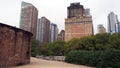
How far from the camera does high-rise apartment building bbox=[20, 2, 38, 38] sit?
92000 mm

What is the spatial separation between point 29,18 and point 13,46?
7058 cm

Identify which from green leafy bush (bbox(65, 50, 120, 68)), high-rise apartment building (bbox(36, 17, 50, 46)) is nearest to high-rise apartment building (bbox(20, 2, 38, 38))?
high-rise apartment building (bbox(36, 17, 50, 46))

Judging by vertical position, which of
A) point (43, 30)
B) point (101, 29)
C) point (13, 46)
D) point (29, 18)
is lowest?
point (13, 46)

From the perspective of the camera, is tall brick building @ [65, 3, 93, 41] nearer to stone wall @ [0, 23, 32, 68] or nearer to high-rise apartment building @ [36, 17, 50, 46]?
high-rise apartment building @ [36, 17, 50, 46]

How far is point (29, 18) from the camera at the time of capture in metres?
94.6

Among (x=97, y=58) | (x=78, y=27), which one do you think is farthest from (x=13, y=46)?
(x=78, y=27)

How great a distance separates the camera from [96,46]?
4256 centimetres

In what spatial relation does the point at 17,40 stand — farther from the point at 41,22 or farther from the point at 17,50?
the point at 41,22

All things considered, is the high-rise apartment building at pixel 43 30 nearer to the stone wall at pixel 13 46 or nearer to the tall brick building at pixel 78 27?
the tall brick building at pixel 78 27

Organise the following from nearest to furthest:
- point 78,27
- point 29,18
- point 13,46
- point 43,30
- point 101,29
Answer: point 13,46, point 29,18, point 78,27, point 43,30, point 101,29

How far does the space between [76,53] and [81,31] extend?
6123 cm

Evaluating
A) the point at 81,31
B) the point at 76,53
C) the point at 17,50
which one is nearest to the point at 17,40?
the point at 17,50

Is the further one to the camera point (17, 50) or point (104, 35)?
point (104, 35)

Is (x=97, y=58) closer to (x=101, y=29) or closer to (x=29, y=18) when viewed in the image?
(x=29, y=18)
